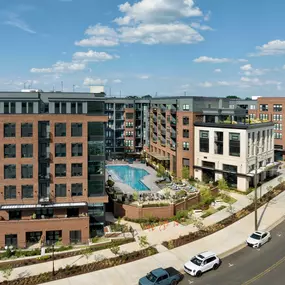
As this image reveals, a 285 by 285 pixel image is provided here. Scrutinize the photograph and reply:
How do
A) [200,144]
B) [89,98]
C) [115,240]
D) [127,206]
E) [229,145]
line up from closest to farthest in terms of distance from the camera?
[115,240], [89,98], [127,206], [229,145], [200,144]

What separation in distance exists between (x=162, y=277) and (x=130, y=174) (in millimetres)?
46169

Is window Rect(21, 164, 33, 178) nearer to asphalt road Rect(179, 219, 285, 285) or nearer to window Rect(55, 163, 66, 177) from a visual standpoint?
window Rect(55, 163, 66, 177)

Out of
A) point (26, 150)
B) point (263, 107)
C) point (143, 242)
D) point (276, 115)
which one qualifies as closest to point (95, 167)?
point (26, 150)

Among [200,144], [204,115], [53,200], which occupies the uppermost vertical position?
[204,115]

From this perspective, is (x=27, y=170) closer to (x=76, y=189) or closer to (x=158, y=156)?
(x=76, y=189)

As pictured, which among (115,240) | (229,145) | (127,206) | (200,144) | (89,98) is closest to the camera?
(115,240)

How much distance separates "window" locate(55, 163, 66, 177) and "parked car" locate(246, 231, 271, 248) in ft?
74.3

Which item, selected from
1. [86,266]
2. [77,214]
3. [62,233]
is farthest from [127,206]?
[86,266]

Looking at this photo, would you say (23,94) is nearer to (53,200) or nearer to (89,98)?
(89,98)

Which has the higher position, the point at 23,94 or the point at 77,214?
the point at 23,94

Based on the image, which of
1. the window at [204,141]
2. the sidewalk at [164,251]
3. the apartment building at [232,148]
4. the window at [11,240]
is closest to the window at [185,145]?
the apartment building at [232,148]

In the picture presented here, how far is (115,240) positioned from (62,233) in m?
6.29

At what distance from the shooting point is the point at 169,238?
3800 cm

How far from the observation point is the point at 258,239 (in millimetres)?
35750
